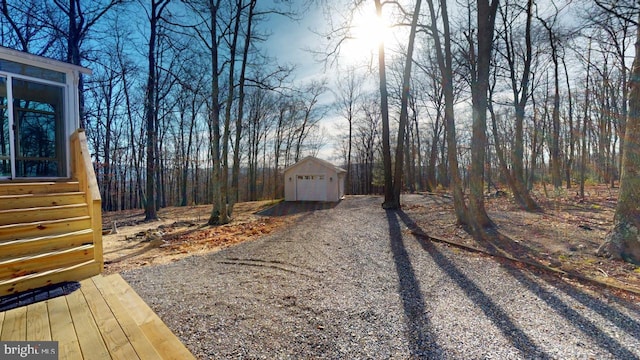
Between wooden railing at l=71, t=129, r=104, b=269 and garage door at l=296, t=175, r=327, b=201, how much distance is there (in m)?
10.6

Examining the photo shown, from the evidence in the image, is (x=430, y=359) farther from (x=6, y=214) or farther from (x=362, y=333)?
(x=6, y=214)

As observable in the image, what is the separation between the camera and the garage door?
47.1 ft

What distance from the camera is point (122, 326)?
2004 millimetres

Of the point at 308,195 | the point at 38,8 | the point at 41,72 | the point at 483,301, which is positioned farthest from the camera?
the point at 308,195

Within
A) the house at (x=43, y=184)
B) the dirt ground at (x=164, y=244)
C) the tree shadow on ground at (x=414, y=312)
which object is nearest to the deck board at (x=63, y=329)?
the house at (x=43, y=184)

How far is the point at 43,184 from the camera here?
145 inches

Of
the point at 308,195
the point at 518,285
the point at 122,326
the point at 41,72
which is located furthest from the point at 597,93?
the point at 41,72

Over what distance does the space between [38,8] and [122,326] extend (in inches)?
529

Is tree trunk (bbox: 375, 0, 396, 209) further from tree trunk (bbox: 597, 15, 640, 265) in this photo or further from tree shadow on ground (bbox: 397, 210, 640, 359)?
tree trunk (bbox: 597, 15, 640, 265)

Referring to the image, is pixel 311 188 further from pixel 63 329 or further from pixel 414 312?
pixel 63 329

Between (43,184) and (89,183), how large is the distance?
0.91 meters

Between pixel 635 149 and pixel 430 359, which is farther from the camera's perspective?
pixel 635 149

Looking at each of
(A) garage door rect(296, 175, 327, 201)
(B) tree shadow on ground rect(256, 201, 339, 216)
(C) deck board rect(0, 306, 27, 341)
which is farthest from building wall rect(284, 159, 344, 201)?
(C) deck board rect(0, 306, 27, 341)

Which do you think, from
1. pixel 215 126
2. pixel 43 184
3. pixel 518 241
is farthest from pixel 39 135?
pixel 518 241
